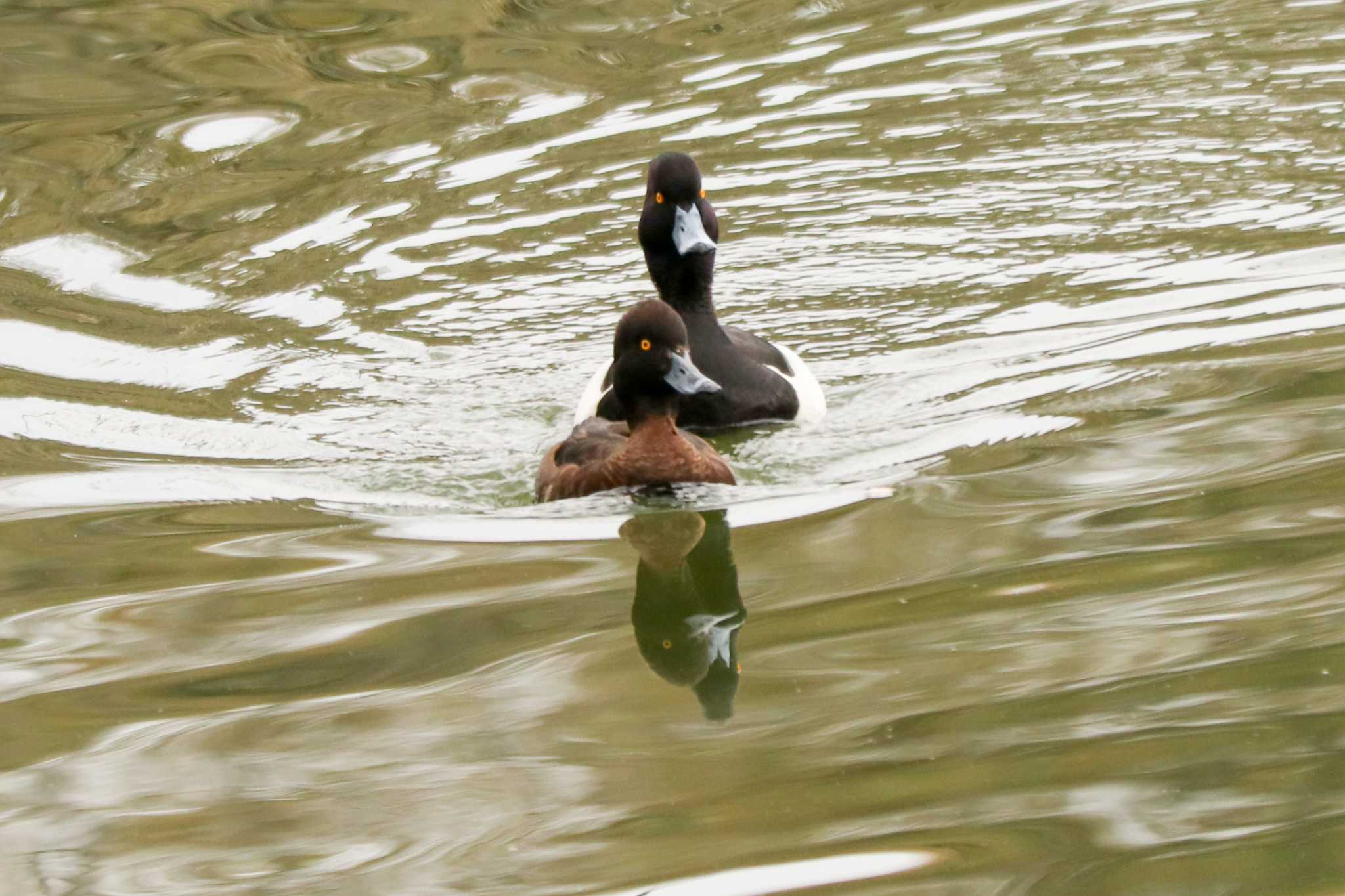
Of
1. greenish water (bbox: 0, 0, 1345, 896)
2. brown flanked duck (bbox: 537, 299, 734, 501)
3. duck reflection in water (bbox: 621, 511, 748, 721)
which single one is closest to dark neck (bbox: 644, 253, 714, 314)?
greenish water (bbox: 0, 0, 1345, 896)

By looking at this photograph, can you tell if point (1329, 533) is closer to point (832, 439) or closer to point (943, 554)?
point (943, 554)

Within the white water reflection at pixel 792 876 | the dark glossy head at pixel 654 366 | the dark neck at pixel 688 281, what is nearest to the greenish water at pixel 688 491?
the white water reflection at pixel 792 876

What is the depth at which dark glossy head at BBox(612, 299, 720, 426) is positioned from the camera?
7.34 m

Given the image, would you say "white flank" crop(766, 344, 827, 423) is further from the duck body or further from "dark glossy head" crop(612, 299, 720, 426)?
"dark glossy head" crop(612, 299, 720, 426)

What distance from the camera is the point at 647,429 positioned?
288 inches

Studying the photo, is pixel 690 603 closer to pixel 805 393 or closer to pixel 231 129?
pixel 805 393

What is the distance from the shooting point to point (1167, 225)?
1055 cm

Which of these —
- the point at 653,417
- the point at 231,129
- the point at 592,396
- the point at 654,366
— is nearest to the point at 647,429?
the point at 653,417

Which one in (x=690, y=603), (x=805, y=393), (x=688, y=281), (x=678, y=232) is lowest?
(x=805, y=393)

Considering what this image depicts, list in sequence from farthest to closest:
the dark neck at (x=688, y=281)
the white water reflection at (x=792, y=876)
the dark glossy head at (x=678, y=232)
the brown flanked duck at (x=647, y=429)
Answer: the dark neck at (x=688, y=281) < the dark glossy head at (x=678, y=232) < the brown flanked duck at (x=647, y=429) < the white water reflection at (x=792, y=876)

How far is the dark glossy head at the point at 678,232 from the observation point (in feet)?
27.4

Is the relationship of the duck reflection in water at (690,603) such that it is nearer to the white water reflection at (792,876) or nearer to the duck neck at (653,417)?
the duck neck at (653,417)

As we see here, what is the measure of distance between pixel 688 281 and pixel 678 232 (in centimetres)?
25

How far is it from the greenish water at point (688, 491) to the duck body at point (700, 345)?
0.69 feet
